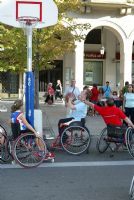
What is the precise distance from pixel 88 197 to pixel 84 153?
14.6ft

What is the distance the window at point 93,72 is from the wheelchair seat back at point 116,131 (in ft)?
73.2

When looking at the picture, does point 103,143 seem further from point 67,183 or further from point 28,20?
point 67,183

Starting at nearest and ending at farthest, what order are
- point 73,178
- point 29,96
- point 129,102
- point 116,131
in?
1. point 73,178
2. point 116,131
3. point 29,96
4. point 129,102

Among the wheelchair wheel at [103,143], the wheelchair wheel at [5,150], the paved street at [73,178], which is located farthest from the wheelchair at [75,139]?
the wheelchair wheel at [5,150]

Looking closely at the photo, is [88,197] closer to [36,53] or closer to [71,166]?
[71,166]

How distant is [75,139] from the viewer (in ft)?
37.3

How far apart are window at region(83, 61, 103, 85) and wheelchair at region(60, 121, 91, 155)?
72.6 ft

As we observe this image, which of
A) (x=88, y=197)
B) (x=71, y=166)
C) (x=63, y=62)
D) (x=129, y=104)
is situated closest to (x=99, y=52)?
(x=63, y=62)

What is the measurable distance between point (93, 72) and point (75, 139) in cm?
2243

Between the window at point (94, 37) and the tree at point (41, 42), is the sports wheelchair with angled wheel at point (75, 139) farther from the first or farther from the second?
the window at point (94, 37)

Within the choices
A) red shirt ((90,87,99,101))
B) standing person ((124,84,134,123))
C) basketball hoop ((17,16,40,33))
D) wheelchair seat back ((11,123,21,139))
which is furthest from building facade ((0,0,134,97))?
wheelchair seat back ((11,123,21,139))

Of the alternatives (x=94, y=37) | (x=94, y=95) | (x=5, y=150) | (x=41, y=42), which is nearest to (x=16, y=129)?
(x=5, y=150)

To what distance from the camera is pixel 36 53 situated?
1554 cm

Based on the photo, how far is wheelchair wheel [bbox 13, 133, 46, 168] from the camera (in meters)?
9.73
